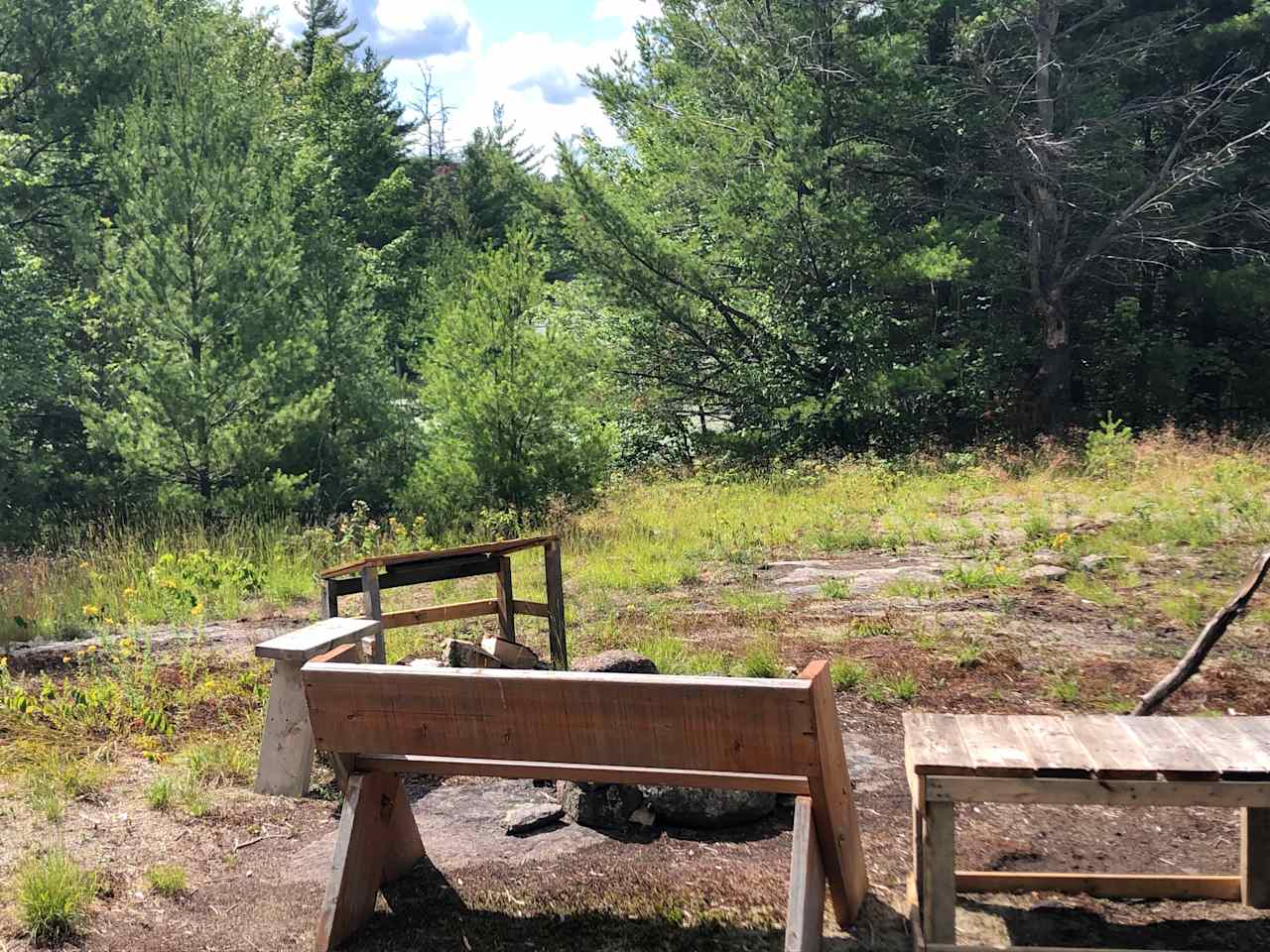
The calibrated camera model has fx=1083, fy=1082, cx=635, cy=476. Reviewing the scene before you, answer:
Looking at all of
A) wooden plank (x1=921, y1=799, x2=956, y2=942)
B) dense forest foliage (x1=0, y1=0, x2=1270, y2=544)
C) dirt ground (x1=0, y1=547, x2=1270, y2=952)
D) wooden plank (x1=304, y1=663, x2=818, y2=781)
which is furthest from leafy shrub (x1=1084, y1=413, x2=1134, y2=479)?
wooden plank (x1=304, y1=663, x2=818, y2=781)

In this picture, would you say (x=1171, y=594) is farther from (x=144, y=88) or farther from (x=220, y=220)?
(x=144, y=88)

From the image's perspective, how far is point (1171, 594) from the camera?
7.12 meters

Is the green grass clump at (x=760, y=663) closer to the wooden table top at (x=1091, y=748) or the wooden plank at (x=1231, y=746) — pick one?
the wooden table top at (x=1091, y=748)

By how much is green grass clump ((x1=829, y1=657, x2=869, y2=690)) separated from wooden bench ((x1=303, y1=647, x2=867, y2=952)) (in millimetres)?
2405

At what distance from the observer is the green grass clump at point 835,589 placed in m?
7.68

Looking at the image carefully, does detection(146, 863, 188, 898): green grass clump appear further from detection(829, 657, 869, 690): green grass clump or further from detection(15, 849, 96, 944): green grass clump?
detection(829, 657, 869, 690): green grass clump

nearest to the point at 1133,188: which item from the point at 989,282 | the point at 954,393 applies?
the point at 989,282

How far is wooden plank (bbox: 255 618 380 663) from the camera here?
3.74 metres

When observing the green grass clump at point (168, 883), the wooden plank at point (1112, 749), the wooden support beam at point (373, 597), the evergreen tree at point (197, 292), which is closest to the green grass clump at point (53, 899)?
the green grass clump at point (168, 883)

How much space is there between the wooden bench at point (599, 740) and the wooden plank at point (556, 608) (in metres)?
2.51

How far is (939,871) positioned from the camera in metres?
2.58

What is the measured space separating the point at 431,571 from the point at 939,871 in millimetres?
3046

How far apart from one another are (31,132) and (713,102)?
1150cm

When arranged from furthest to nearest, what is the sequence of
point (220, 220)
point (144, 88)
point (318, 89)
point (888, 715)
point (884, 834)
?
point (318, 89)
point (144, 88)
point (220, 220)
point (888, 715)
point (884, 834)
